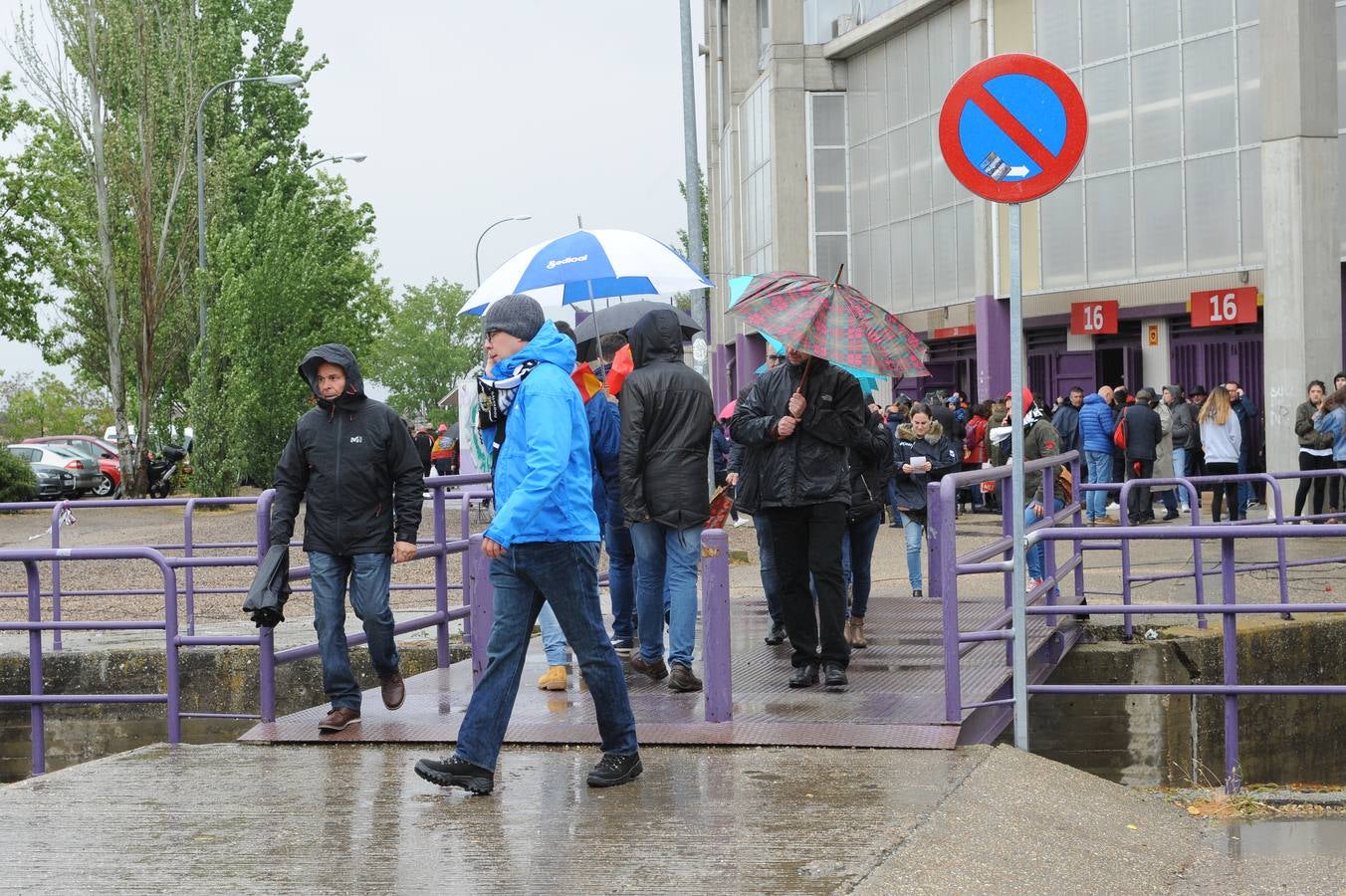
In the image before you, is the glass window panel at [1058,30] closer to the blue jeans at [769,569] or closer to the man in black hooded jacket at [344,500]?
the blue jeans at [769,569]

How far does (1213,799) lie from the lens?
6855 millimetres

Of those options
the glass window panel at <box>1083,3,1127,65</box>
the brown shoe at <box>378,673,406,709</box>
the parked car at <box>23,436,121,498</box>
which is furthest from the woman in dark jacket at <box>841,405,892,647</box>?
the parked car at <box>23,436,121,498</box>

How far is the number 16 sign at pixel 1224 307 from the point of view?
25.9m

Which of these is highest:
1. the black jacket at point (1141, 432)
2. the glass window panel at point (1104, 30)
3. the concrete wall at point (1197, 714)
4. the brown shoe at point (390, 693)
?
the glass window panel at point (1104, 30)

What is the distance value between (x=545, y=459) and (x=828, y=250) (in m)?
34.6

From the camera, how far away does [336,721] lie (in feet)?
25.0

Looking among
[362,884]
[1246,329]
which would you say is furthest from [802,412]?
[1246,329]

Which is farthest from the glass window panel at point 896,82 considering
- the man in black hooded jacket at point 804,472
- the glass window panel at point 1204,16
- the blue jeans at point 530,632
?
the blue jeans at point 530,632

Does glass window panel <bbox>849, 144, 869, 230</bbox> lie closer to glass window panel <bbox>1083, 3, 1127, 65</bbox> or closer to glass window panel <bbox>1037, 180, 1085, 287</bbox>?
glass window panel <bbox>1037, 180, 1085, 287</bbox>

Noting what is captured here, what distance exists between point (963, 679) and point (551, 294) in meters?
4.64

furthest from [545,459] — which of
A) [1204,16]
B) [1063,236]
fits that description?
[1063,236]

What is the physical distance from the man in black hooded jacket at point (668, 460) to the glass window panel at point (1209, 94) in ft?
67.8

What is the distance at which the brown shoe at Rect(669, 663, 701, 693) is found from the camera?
26.8 feet

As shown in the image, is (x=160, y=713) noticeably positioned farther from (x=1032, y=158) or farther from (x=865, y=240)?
(x=865, y=240)
